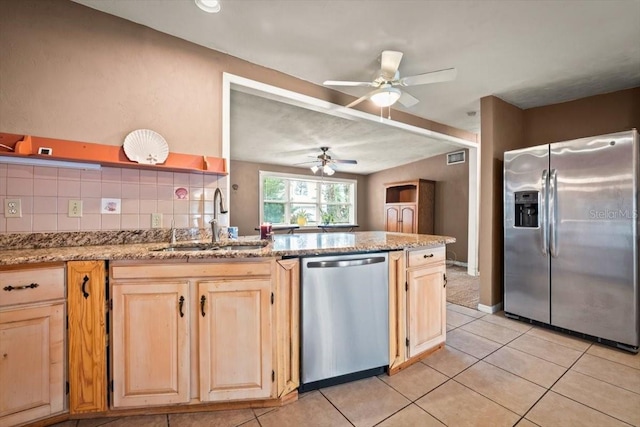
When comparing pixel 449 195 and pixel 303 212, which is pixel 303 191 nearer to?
pixel 303 212

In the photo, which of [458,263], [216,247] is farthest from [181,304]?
[458,263]

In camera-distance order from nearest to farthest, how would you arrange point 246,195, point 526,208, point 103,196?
point 103,196 < point 526,208 < point 246,195

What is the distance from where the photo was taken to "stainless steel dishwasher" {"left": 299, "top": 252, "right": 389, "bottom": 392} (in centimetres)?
160

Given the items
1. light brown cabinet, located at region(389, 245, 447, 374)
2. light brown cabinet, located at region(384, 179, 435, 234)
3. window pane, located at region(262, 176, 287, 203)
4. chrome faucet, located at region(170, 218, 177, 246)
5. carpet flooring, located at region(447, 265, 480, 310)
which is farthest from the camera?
window pane, located at region(262, 176, 287, 203)

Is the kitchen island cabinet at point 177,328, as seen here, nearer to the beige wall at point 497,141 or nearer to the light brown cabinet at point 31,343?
the light brown cabinet at point 31,343

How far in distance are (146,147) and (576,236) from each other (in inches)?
144

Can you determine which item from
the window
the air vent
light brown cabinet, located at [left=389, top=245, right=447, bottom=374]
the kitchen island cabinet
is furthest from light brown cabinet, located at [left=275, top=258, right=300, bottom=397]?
the air vent

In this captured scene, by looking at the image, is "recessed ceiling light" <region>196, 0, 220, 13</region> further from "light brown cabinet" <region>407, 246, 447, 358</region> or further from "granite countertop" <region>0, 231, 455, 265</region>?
"light brown cabinet" <region>407, 246, 447, 358</region>

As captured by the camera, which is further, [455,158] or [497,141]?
[455,158]

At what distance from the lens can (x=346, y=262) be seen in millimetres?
1650

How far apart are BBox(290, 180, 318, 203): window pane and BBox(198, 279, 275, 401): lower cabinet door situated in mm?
5358

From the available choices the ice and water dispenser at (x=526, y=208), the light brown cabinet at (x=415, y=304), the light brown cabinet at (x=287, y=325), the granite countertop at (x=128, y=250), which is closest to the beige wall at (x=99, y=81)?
the granite countertop at (x=128, y=250)

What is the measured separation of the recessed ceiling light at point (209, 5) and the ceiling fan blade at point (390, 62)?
1.24m

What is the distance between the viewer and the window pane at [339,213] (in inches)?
292
